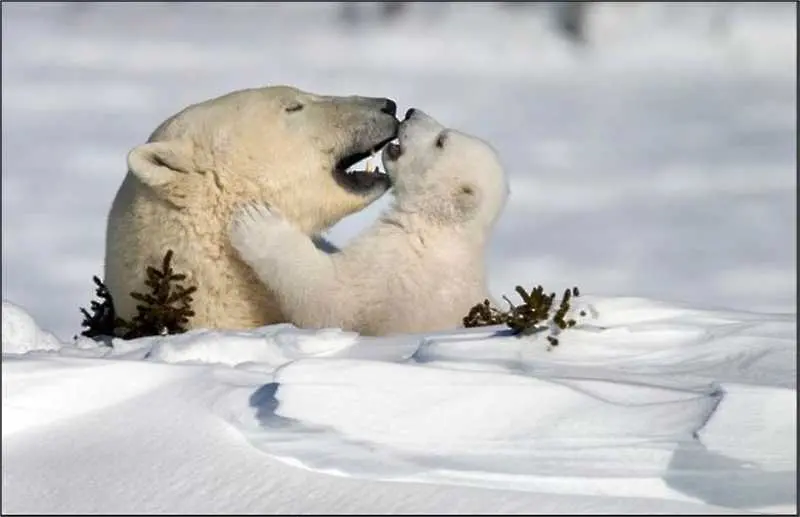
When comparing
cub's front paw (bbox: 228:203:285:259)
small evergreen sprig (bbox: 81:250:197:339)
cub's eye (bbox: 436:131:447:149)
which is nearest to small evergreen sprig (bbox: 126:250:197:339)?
small evergreen sprig (bbox: 81:250:197:339)

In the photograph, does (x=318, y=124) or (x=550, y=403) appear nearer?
(x=550, y=403)

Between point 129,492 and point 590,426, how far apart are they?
4.18 feet

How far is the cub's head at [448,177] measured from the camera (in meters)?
7.41

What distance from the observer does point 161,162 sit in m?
7.32

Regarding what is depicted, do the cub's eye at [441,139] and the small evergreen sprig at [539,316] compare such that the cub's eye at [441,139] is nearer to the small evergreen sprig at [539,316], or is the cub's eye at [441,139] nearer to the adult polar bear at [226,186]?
the adult polar bear at [226,186]

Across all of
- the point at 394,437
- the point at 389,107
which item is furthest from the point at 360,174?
the point at 394,437

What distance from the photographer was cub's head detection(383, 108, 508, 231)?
Result: 24.3ft

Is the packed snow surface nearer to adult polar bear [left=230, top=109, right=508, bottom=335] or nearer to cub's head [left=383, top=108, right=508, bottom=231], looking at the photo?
adult polar bear [left=230, top=109, right=508, bottom=335]

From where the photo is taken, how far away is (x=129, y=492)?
4039mm

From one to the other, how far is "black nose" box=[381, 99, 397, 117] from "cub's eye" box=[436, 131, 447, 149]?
1.24ft

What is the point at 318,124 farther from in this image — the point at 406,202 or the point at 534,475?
the point at 534,475

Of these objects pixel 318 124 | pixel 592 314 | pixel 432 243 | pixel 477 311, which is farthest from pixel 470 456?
pixel 318 124

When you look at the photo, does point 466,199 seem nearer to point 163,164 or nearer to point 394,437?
point 163,164

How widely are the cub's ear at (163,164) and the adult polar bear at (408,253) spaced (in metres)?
0.33
